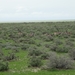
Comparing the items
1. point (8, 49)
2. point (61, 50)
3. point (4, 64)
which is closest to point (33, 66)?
point (4, 64)

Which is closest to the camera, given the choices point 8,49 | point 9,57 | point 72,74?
point 72,74

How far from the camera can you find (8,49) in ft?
80.2

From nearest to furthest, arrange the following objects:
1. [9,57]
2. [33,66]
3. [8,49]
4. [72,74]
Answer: [72,74], [33,66], [9,57], [8,49]

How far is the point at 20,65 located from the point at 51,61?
2.46 meters

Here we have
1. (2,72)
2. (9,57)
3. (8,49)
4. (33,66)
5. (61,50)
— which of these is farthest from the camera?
(8,49)

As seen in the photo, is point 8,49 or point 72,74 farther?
point 8,49

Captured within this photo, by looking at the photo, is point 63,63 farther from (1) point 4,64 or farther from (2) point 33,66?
(1) point 4,64

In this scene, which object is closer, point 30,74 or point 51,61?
point 30,74

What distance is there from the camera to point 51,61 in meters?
14.9

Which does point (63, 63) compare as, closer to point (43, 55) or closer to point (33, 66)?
point (33, 66)

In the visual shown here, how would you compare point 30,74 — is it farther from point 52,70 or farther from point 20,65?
point 20,65

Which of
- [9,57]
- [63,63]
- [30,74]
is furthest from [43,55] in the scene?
[30,74]

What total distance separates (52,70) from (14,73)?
98.8 inches

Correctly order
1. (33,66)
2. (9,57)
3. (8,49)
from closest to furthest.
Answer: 1. (33,66)
2. (9,57)
3. (8,49)
